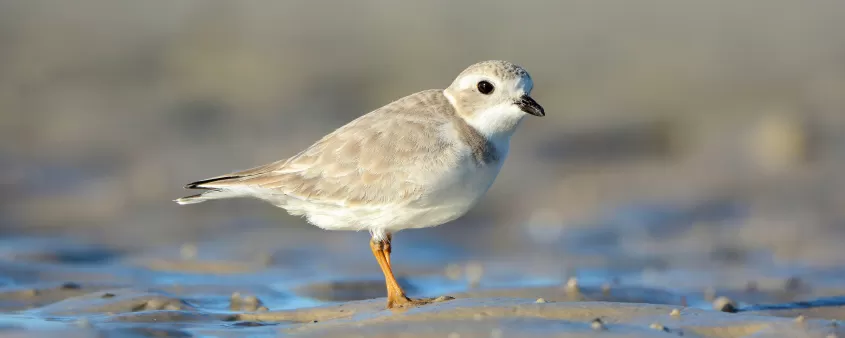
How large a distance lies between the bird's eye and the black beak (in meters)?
0.18

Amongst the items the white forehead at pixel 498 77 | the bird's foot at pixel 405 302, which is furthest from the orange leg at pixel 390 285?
the white forehead at pixel 498 77

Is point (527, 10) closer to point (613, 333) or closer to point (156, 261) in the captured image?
point (156, 261)

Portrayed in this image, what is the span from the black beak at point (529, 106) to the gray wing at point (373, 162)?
40 centimetres

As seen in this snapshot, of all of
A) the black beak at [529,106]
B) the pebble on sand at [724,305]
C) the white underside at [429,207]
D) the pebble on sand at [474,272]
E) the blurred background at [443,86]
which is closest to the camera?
the white underside at [429,207]

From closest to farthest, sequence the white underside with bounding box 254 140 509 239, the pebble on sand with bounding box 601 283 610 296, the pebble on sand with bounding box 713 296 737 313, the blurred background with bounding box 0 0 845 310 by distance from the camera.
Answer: the white underside with bounding box 254 140 509 239
the pebble on sand with bounding box 713 296 737 313
the pebble on sand with bounding box 601 283 610 296
the blurred background with bounding box 0 0 845 310

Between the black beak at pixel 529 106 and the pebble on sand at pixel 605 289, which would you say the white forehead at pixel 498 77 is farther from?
the pebble on sand at pixel 605 289

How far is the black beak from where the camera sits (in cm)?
636

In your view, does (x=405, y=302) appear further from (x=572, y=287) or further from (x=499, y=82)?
(x=572, y=287)

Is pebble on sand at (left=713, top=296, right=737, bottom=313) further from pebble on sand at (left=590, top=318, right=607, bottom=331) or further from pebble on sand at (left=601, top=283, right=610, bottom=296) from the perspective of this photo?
pebble on sand at (left=590, top=318, right=607, bottom=331)

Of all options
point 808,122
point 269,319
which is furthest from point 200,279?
point 808,122

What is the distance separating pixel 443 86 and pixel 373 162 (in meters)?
9.93

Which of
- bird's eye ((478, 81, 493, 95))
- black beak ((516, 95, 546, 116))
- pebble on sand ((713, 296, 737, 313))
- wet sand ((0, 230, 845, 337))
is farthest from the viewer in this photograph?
pebble on sand ((713, 296, 737, 313))

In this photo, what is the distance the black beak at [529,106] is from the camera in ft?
20.9

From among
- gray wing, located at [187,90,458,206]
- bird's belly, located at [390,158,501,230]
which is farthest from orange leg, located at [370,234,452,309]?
gray wing, located at [187,90,458,206]
